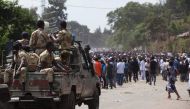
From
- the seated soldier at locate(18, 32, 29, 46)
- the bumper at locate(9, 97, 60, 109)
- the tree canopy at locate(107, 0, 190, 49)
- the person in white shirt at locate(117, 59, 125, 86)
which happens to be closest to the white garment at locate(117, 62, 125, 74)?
the person in white shirt at locate(117, 59, 125, 86)

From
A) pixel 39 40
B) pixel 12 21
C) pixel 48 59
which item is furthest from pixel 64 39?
pixel 12 21

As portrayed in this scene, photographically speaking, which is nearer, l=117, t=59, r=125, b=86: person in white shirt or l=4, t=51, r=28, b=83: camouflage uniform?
l=4, t=51, r=28, b=83: camouflage uniform

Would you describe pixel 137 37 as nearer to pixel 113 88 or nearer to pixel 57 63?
pixel 113 88

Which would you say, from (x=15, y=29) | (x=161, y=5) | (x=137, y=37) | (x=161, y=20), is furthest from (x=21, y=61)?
(x=161, y=5)

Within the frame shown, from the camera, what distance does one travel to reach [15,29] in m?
35.0

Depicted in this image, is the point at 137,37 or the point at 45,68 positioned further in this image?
the point at 137,37

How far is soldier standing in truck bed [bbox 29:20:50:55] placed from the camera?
49.8 ft

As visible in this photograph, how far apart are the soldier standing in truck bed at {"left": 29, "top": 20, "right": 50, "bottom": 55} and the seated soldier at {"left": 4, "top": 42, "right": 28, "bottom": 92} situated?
507 mm

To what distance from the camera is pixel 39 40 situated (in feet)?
49.9

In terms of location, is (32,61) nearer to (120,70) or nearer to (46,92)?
(46,92)

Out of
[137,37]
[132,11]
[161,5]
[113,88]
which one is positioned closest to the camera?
[113,88]

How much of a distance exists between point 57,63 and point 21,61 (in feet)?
3.12

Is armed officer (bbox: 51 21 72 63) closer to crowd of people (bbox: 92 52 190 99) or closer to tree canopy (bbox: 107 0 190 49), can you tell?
crowd of people (bbox: 92 52 190 99)

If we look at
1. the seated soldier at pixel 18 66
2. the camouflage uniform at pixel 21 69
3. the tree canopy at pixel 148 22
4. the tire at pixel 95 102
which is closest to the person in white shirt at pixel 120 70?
the tire at pixel 95 102
